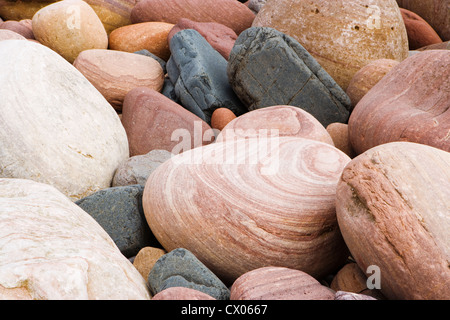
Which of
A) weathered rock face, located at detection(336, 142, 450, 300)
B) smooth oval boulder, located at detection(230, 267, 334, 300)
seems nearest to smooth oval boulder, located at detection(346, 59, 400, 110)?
weathered rock face, located at detection(336, 142, 450, 300)

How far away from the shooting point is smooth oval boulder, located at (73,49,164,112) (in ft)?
15.0

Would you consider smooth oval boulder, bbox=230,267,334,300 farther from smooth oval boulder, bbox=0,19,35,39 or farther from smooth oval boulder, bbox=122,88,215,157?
smooth oval boulder, bbox=0,19,35,39

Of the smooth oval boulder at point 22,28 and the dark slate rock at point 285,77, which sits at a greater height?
the dark slate rock at point 285,77

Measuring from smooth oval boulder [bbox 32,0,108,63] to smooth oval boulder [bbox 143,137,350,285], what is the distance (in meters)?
2.95

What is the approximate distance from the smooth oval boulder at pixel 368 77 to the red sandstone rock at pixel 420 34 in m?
2.28

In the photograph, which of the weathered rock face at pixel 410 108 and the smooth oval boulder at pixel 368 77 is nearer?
the weathered rock face at pixel 410 108

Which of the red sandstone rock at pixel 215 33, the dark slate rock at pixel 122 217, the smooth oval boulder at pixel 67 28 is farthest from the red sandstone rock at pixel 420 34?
the dark slate rock at pixel 122 217

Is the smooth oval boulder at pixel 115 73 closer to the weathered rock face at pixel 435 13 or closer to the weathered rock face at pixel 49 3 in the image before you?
the weathered rock face at pixel 49 3

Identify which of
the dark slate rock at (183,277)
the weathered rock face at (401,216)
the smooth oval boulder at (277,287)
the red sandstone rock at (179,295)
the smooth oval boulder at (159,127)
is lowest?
the smooth oval boulder at (159,127)

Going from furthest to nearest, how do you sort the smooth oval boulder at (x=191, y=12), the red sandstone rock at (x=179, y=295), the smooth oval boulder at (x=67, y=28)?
the smooth oval boulder at (x=191, y=12) → the smooth oval boulder at (x=67, y=28) → the red sandstone rock at (x=179, y=295)

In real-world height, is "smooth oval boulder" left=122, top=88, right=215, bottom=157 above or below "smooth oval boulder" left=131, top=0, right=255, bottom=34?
below

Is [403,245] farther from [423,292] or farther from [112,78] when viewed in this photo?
[112,78]

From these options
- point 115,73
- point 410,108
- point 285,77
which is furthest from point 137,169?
point 410,108

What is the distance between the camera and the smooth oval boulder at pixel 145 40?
18.4 ft
